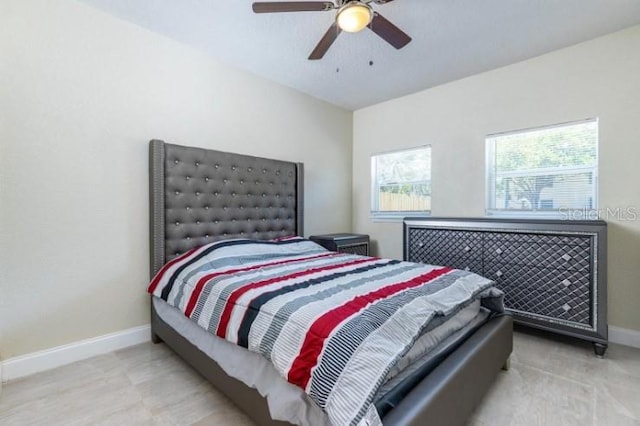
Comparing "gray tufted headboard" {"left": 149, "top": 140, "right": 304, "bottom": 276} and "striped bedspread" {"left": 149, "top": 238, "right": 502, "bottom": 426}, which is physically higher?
"gray tufted headboard" {"left": 149, "top": 140, "right": 304, "bottom": 276}

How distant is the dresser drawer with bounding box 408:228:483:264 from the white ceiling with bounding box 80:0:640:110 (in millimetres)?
1684

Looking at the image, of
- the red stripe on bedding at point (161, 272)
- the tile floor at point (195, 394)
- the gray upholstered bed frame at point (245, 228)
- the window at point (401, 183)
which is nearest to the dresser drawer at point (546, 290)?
the tile floor at point (195, 394)

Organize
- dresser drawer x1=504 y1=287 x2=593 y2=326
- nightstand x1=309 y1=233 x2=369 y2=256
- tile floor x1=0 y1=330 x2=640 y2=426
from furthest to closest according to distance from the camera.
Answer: nightstand x1=309 y1=233 x2=369 y2=256, dresser drawer x1=504 y1=287 x2=593 y2=326, tile floor x1=0 y1=330 x2=640 y2=426

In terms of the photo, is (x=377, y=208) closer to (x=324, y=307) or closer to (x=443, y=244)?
(x=443, y=244)

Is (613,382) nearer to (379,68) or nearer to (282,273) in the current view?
(282,273)

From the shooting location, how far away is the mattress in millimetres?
1048

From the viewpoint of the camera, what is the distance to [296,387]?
109 centimetres

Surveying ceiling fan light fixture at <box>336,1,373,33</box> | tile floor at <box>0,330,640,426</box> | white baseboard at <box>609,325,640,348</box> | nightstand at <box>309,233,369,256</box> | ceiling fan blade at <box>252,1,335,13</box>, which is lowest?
tile floor at <box>0,330,640,426</box>

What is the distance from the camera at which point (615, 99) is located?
2.37 meters

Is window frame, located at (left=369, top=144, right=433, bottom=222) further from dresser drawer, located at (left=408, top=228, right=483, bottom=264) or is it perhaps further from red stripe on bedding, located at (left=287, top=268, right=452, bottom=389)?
red stripe on bedding, located at (left=287, top=268, right=452, bottom=389)

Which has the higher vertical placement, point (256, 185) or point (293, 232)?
point (256, 185)

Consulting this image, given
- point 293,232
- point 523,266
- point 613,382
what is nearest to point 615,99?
point 523,266

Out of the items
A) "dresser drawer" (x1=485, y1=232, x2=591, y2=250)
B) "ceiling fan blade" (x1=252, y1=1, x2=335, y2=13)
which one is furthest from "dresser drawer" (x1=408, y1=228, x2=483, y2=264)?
"ceiling fan blade" (x1=252, y1=1, x2=335, y2=13)

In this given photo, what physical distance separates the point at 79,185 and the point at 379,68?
2795 mm
